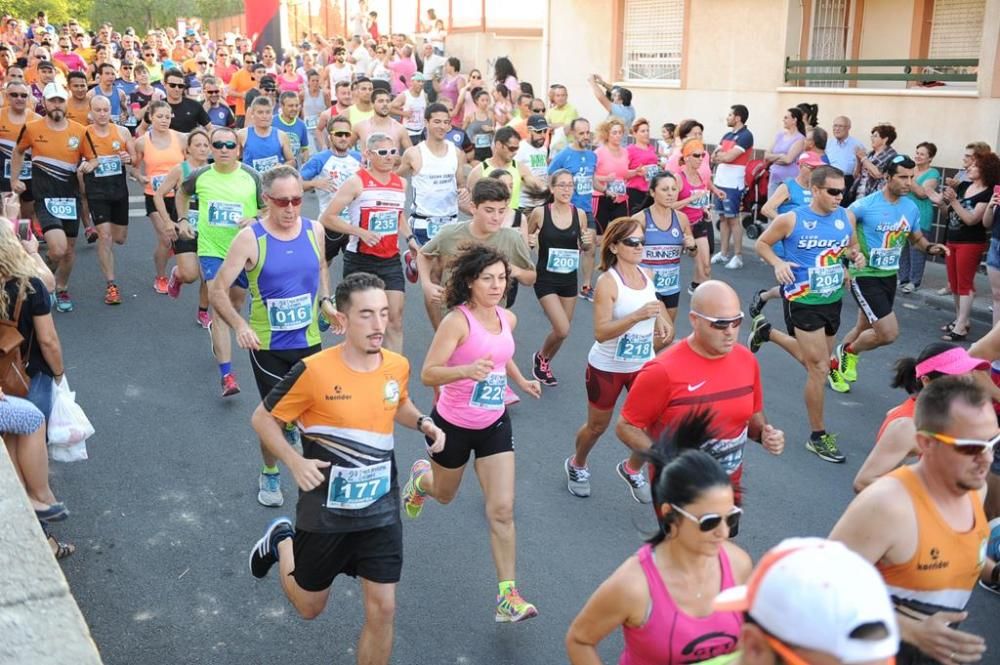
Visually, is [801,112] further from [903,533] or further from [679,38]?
[903,533]

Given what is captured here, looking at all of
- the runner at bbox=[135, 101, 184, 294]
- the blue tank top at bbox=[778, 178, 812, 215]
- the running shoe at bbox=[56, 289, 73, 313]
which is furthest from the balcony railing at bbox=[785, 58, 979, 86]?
the running shoe at bbox=[56, 289, 73, 313]

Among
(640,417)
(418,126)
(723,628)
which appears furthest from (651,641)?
(418,126)

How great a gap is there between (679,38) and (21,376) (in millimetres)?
16245

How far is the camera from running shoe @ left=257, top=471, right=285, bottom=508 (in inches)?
242

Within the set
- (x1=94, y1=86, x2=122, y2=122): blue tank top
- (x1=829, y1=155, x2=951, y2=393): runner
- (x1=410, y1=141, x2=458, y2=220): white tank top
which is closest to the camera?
(x1=829, y1=155, x2=951, y2=393): runner

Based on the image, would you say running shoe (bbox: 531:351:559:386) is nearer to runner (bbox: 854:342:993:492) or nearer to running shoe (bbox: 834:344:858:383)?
running shoe (bbox: 834:344:858:383)

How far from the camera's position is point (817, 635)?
188 cm

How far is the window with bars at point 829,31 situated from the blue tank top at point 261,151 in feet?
31.9

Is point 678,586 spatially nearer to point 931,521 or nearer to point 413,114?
point 931,521

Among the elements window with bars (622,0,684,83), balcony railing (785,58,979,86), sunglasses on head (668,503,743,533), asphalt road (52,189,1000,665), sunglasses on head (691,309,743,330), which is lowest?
asphalt road (52,189,1000,665)

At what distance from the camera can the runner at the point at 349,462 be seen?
419 centimetres

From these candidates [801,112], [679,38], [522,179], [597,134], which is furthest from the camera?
[679,38]

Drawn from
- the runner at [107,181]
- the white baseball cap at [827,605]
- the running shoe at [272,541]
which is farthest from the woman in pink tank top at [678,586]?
the runner at [107,181]

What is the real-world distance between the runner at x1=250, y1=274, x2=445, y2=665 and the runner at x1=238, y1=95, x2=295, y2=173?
7.09m
